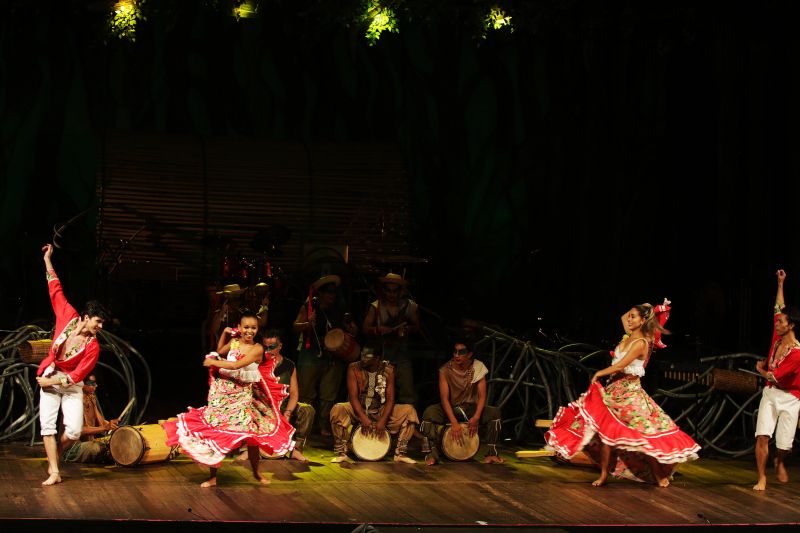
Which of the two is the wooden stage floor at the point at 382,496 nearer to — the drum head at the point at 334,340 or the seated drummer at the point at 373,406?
the seated drummer at the point at 373,406

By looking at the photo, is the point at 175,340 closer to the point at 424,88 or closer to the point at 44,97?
the point at 44,97

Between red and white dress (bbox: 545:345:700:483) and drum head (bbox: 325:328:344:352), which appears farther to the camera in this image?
drum head (bbox: 325:328:344:352)

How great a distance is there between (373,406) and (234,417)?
161 cm

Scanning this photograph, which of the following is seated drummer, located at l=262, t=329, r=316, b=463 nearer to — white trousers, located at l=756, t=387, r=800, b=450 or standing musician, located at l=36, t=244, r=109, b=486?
standing musician, located at l=36, t=244, r=109, b=486

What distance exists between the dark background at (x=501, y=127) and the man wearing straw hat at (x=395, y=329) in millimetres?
2898

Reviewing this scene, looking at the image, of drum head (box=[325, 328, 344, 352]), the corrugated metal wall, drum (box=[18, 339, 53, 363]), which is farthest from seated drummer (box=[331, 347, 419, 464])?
the corrugated metal wall

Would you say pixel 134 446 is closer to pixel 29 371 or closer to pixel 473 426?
pixel 29 371

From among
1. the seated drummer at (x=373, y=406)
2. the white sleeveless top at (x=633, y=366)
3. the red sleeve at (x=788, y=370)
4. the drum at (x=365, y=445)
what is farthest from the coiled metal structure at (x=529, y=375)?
the red sleeve at (x=788, y=370)

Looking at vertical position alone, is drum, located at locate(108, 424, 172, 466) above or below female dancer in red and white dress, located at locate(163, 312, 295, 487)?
below

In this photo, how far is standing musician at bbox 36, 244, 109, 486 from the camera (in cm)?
823

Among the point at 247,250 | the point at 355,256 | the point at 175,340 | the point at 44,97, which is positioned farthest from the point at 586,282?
the point at 44,97

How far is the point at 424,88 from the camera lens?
16.3 metres

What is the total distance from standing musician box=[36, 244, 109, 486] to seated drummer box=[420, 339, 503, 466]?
112 inches

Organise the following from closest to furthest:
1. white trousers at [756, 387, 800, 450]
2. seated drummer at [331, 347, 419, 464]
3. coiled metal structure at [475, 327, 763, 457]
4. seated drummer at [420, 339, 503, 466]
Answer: white trousers at [756, 387, 800, 450] < seated drummer at [331, 347, 419, 464] < seated drummer at [420, 339, 503, 466] < coiled metal structure at [475, 327, 763, 457]
